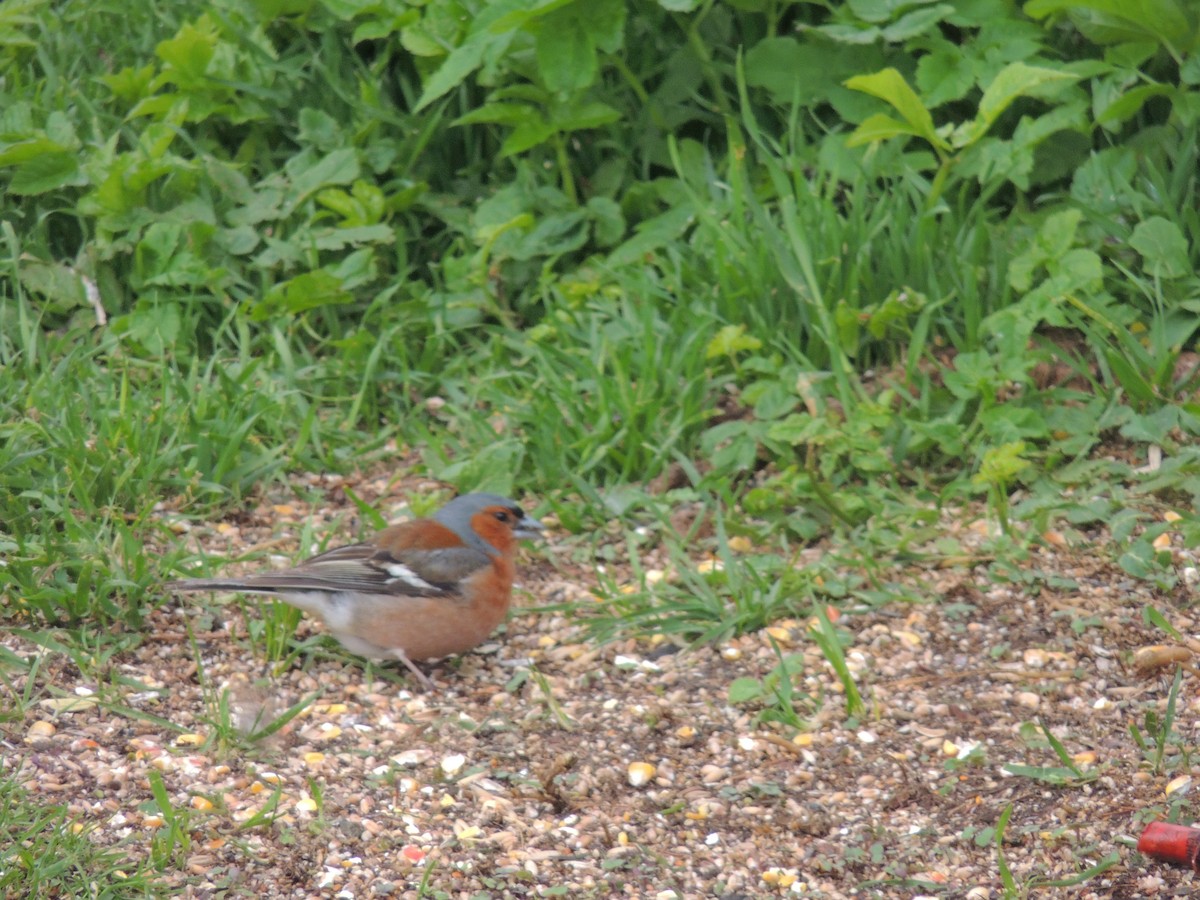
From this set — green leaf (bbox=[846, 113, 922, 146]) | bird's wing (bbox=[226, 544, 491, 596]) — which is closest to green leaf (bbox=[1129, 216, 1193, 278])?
green leaf (bbox=[846, 113, 922, 146])

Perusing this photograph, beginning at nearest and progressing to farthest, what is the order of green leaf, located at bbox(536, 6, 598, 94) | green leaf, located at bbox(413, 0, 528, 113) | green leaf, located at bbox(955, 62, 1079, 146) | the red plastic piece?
1. the red plastic piece
2. green leaf, located at bbox(955, 62, 1079, 146)
3. green leaf, located at bbox(413, 0, 528, 113)
4. green leaf, located at bbox(536, 6, 598, 94)

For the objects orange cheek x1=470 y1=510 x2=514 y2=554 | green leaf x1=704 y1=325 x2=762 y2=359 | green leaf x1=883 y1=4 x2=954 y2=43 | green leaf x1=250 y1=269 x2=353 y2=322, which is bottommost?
orange cheek x1=470 y1=510 x2=514 y2=554

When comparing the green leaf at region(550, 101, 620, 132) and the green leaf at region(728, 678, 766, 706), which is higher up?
the green leaf at region(550, 101, 620, 132)

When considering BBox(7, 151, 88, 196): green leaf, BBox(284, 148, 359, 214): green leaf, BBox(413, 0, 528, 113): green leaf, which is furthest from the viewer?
BBox(284, 148, 359, 214): green leaf

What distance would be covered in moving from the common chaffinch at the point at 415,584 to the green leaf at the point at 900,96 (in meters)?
1.84

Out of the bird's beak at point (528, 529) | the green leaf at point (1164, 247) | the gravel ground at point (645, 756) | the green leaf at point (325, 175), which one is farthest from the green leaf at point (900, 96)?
the green leaf at point (325, 175)

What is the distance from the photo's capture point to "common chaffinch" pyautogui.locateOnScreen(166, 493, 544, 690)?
13.9 ft

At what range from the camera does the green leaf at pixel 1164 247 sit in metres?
5.03

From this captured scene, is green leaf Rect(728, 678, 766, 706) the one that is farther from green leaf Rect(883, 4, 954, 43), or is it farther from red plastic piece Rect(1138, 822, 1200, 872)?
green leaf Rect(883, 4, 954, 43)

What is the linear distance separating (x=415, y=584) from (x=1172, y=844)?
2160 millimetres

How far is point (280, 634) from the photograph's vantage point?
14.1 ft

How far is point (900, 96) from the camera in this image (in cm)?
501

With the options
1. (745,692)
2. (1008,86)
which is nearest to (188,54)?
(1008,86)

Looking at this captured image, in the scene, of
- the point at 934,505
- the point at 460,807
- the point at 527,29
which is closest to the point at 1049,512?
the point at 934,505
